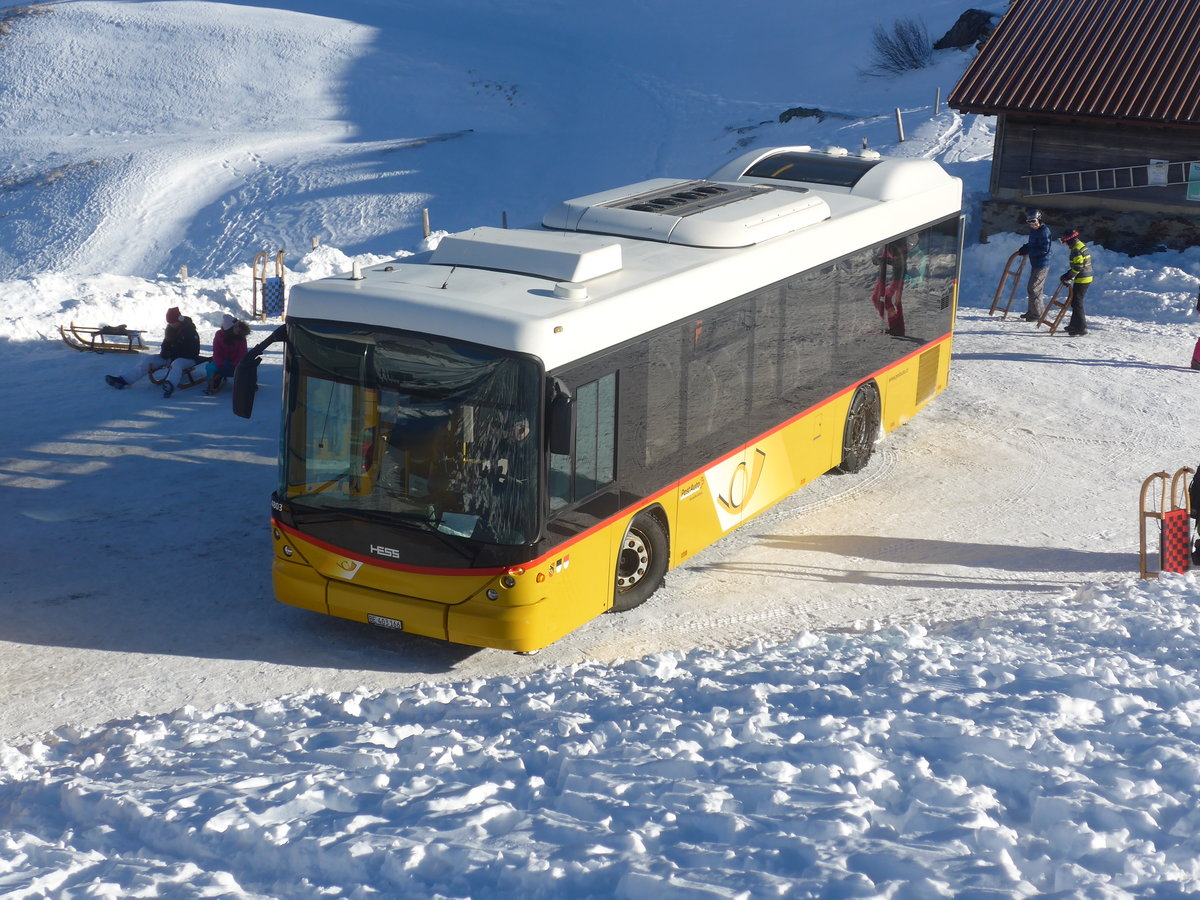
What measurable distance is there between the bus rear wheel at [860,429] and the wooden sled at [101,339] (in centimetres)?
1052

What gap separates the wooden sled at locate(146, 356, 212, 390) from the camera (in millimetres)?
16703

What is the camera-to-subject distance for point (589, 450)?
30.3 feet

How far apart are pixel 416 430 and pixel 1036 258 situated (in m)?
13.3

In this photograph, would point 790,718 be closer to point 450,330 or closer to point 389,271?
point 450,330

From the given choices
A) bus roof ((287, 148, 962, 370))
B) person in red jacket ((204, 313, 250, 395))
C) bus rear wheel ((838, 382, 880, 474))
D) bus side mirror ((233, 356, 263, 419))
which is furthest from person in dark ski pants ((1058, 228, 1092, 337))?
bus side mirror ((233, 356, 263, 419))

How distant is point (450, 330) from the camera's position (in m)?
8.64

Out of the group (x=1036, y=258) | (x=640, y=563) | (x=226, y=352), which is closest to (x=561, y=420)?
(x=640, y=563)

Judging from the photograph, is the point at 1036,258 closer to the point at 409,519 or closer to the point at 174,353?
the point at 174,353

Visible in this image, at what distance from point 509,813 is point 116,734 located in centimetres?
314

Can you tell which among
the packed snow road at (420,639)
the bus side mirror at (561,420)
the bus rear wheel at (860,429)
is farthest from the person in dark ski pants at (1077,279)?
the bus side mirror at (561,420)

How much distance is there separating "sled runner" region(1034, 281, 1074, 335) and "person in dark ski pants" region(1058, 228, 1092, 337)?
0.10 m

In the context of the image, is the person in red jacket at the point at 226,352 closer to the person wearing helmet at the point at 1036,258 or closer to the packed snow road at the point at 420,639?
the packed snow road at the point at 420,639

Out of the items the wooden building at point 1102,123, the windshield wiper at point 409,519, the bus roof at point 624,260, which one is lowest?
the windshield wiper at point 409,519

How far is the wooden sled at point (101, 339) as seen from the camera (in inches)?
720
